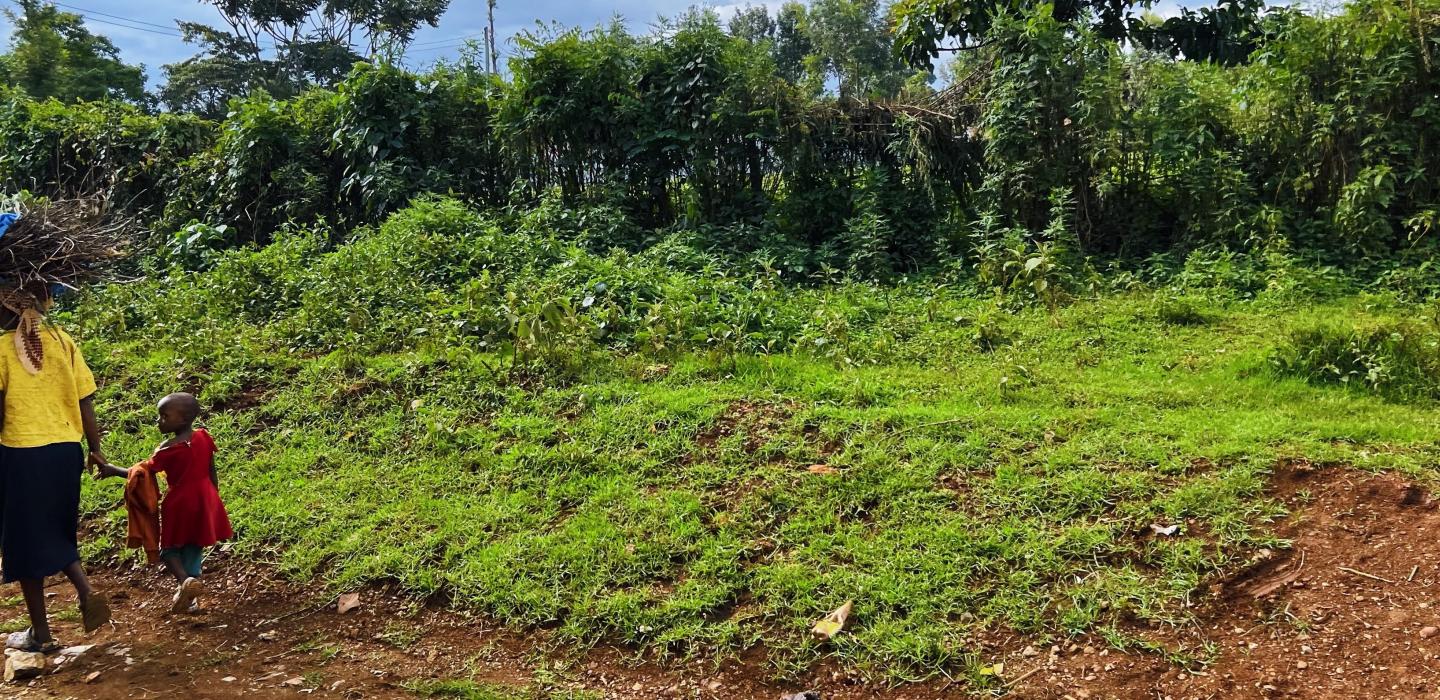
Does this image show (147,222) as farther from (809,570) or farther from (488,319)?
(809,570)

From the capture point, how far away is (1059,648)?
2941mm

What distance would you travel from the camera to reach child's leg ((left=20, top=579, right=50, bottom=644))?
3.30 metres

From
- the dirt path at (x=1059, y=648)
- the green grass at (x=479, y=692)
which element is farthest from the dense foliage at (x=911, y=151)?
the green grass at (x=479, y=692)

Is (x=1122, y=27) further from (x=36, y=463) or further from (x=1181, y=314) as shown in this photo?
(x=36, y=463)

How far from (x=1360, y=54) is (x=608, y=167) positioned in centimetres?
671

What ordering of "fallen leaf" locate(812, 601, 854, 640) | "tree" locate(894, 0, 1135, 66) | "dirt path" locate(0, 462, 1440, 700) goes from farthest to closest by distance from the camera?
"tree" locate(894, 0, 1135, 66) → "fallen leaf" locate(812, 601, 854, 640) → "dirt path" locate(0, 462, 1440, 700)

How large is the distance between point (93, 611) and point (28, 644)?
283 millimetres

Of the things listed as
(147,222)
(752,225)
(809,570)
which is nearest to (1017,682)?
(809,570)

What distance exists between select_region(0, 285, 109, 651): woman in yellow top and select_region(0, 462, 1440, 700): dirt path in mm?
256

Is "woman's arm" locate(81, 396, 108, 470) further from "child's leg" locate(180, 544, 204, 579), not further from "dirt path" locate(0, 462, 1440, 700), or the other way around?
"dirt path" locate(0, 462, 1440, 700)

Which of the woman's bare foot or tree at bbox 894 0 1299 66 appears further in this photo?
tree at bbox 894 0 1299 66

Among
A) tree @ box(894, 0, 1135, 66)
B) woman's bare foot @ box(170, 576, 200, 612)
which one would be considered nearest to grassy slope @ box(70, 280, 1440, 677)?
woman's bare foot @ box(170, 576, 200, 612)

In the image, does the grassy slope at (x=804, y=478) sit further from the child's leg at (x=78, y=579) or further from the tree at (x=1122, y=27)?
the tree at (x=1122, y=27)

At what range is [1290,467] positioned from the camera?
12.3 ft
